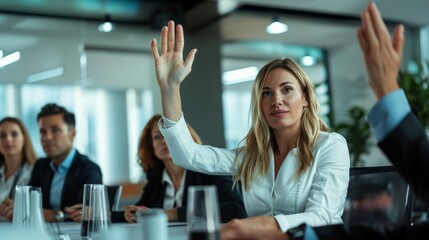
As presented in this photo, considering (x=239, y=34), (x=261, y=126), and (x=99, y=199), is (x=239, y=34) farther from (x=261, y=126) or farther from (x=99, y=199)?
(x=99, y=199)

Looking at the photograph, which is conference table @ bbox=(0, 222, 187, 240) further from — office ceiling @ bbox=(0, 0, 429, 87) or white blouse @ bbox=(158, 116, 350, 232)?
office ceiling @ bbox=(0, 0, 429, 87)

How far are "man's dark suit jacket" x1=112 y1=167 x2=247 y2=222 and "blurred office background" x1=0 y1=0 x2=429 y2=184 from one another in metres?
3.10

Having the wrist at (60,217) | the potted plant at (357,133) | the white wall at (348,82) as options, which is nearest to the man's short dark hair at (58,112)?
the wrist at (60,217)

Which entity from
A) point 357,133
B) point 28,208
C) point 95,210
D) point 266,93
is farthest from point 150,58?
point 95,210

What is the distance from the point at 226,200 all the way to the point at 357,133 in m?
5.25

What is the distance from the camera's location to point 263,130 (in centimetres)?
255

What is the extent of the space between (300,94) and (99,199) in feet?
3.33

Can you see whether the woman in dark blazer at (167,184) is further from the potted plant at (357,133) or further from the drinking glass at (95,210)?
the potted plant at (357,133)

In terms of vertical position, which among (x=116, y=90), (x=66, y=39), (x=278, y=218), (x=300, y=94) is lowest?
(x=278, y=218)

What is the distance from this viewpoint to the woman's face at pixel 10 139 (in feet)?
16.7

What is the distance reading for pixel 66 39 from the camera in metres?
6.73

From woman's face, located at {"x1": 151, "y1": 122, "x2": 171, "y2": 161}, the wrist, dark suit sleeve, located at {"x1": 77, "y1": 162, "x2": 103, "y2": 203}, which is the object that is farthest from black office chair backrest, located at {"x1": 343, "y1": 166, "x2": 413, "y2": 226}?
dark suit sleeve, located at {"x1": 77, "y1": 162, "x2": 103, "y2": 203}

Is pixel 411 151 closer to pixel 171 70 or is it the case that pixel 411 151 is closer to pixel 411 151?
pixel 411 151

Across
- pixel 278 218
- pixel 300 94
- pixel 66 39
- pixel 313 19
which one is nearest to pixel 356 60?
pixel 313 19
